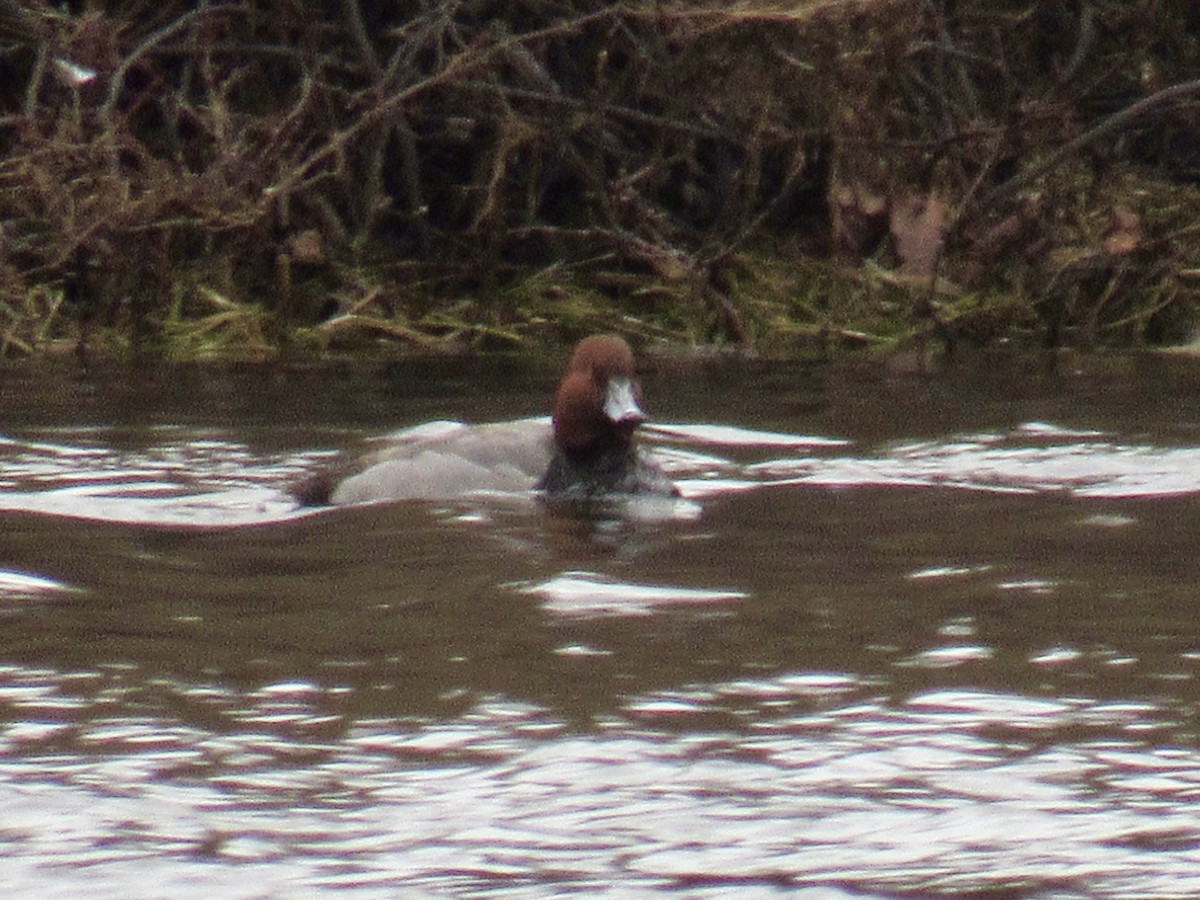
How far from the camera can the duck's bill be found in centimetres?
854

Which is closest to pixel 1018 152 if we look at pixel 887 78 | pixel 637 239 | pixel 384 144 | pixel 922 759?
pixel 887 78

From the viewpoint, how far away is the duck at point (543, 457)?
8.18 metres

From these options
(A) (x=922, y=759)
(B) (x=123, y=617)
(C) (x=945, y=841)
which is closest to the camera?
(C) (x=945, y=841)

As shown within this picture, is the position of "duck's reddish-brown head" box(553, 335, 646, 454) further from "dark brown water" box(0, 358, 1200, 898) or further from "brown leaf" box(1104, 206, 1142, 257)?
"brown leaf" box(1104, 206, 1142, 257)

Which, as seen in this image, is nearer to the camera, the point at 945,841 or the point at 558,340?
the point at 945,841

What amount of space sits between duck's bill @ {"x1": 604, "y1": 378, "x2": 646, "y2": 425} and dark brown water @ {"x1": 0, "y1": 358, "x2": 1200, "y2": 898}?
316 mm

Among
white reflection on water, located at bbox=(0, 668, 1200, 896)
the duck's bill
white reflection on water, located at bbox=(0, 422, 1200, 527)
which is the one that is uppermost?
the duck's bill

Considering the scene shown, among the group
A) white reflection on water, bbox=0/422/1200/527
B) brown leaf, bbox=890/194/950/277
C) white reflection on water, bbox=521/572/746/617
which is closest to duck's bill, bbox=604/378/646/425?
white reflection on water, bbox=0/422/1200/527

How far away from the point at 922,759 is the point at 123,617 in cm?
215

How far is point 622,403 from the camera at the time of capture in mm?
8641

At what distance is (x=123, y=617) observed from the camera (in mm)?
5926

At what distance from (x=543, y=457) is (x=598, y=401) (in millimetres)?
254

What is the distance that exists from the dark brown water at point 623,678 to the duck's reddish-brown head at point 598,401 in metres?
0.33

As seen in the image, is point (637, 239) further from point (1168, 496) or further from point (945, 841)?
point (945, 841)
